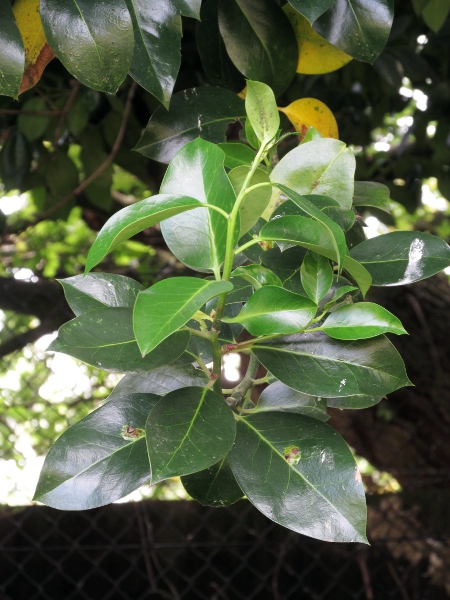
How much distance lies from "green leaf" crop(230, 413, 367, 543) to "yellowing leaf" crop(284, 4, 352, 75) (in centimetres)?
38

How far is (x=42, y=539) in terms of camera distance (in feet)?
5.29

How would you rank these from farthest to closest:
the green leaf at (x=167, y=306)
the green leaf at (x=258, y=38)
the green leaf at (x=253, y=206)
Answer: the green leaf at (x=258, y=38)
the green leaf at (x=253, y=206)
the green leaf at (x=167, y=306)

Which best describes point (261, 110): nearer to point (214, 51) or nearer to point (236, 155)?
point (236, 155)

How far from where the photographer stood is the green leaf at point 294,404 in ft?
1.70

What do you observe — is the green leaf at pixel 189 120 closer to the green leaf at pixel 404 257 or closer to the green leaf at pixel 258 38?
the green leaf at pixel 258 38

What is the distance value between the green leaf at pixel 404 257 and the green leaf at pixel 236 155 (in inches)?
4.8

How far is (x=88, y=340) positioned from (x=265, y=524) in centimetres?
143

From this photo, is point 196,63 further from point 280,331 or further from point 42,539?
point 42,539

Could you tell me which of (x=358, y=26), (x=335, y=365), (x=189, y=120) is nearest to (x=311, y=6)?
(x=358, y=26)

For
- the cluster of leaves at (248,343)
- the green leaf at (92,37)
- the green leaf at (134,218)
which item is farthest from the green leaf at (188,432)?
the green leaf at (92,37)

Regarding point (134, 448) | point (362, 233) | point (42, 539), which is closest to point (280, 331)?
point (134, 448)

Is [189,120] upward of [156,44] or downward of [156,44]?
downward

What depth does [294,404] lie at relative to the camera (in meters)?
0.52

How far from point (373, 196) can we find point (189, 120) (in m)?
0.21
